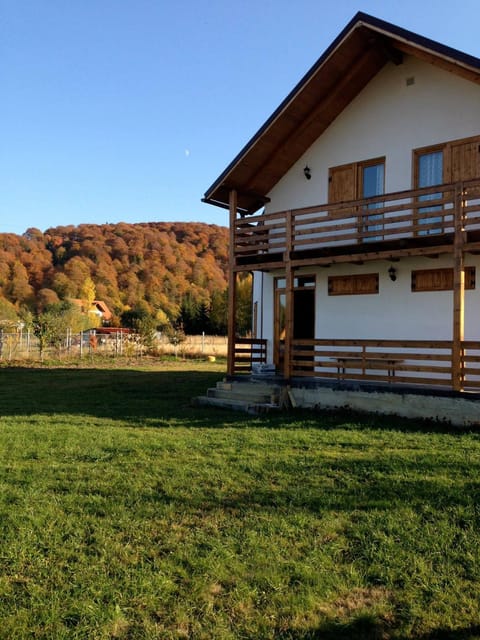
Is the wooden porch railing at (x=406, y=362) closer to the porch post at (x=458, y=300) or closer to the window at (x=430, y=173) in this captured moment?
the porch post at (x=458, y=300)

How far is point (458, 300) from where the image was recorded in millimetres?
10219

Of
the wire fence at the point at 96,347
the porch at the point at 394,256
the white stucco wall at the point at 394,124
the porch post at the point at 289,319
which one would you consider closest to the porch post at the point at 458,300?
the porch at the point at 394,256

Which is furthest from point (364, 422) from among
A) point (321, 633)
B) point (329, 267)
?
point (321, 633)

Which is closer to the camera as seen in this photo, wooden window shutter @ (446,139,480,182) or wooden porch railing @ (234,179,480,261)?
wooden porch railing @ (234,179,480,261)

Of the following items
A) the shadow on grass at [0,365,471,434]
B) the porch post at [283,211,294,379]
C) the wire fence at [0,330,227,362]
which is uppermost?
the porch post at [283,211,294,379]

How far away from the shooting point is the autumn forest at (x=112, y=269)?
247 feet

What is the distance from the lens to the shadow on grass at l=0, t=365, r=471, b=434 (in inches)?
402

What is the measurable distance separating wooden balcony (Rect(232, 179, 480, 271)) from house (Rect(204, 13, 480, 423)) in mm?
33

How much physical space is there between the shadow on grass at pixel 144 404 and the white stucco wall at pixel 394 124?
6099mm

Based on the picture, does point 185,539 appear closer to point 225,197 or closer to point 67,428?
point 67,428

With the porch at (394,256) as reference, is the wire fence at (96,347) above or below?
below

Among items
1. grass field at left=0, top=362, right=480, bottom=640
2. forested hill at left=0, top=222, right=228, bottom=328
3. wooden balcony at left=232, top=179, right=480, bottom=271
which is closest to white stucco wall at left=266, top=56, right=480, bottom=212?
wooden balcony at left=232, top=179, right=480, bottom=271

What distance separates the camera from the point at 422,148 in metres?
12.8

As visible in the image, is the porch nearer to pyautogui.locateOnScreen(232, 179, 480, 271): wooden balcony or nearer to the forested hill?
pyautogui.locateOnScreen(232, 179, 480, 271): wooden balcony
